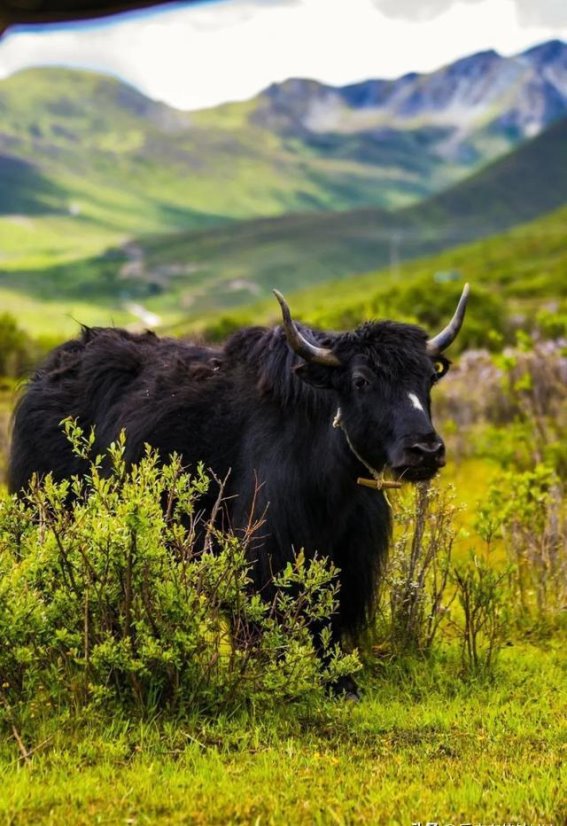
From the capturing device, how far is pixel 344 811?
14.3 ft

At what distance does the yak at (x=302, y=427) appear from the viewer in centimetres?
641

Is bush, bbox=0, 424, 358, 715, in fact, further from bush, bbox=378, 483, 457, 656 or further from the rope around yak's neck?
bush, bbox=378, 483, 457, 656

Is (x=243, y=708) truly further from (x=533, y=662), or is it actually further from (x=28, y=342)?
(x=28, y=342)

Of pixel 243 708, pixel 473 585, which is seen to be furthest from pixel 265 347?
pixel 243 708

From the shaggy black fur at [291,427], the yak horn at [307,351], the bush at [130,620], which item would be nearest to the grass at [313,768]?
the bush at [130,620]

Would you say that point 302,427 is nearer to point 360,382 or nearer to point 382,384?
point 360,382

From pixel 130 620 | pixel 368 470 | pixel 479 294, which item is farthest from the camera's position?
pixel 479 294

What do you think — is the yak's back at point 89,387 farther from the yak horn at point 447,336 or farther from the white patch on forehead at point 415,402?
the white patch on forehead at point 415,402

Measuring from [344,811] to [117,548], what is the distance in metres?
1.82

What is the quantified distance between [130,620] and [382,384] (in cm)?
208

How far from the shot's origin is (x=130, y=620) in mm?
5512

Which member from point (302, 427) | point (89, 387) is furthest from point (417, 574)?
point (89, 387)

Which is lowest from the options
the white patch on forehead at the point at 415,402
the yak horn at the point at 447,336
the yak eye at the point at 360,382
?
the white patch on forehead at the point at 415,402

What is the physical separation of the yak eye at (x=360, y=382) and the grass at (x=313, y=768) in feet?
6.18
